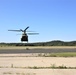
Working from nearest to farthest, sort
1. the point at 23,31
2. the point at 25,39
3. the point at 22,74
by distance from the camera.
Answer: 1. the point at 22,74
2. the point at 25,39
3. the point at 23,31

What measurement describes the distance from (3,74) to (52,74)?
2.83 meters

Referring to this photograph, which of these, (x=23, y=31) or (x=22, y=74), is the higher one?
(x=23, y=31)

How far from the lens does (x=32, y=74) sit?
1709cm

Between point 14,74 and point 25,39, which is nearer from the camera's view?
point 14,74

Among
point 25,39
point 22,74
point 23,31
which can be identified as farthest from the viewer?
point 23,31

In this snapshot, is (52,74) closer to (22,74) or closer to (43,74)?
(43,74)

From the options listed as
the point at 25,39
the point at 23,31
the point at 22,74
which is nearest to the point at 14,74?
the point at 22,74

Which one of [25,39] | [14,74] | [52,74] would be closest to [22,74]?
[14,74]

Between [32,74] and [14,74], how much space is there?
1.03 metres

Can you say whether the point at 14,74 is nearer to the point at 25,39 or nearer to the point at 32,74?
the point at 32,74

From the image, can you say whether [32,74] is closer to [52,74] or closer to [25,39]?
[52,74]

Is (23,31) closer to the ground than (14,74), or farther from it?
farther from it

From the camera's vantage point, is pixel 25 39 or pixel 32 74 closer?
pixel 32 74

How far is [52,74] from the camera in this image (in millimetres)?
A: 17328
